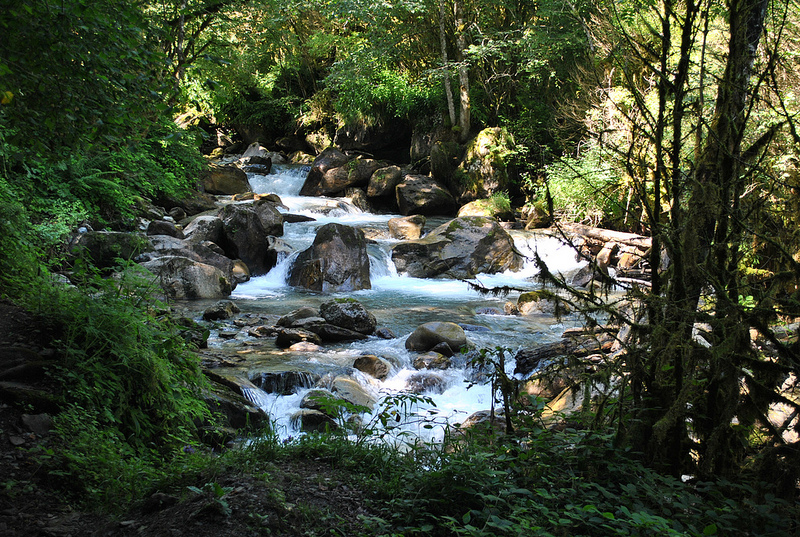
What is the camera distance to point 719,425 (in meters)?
2.73

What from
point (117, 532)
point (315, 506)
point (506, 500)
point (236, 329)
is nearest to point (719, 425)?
point (506, 500)

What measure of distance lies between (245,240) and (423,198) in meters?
7.58

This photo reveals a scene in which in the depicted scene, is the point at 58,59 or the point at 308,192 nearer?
the point at 58,59

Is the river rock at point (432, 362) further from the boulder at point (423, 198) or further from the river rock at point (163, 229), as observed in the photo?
the boulder at point (423, 198)

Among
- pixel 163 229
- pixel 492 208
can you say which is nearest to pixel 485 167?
pixel 492 208

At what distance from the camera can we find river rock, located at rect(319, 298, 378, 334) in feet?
28.9

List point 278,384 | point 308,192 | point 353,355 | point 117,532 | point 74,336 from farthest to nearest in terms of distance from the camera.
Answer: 1. point 308,192
2. point 353,355
3. point 278,384
4. point 74,336
5. point 117,532

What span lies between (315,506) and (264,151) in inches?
929

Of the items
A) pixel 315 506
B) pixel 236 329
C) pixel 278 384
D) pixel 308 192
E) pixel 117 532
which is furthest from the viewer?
pixel 308 192

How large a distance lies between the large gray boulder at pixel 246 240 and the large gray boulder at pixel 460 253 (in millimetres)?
3336

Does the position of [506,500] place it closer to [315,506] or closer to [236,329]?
[315,506]

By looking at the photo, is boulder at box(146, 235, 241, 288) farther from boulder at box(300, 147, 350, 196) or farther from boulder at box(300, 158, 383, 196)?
boulder at box(300, 147, 350, 196)

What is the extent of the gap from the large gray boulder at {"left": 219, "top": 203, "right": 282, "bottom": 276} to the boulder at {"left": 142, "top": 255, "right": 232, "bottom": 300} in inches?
79.2

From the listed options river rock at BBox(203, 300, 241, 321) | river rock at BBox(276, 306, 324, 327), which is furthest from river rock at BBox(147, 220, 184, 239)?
river rock at BBox(276, 306, 324, 327)
